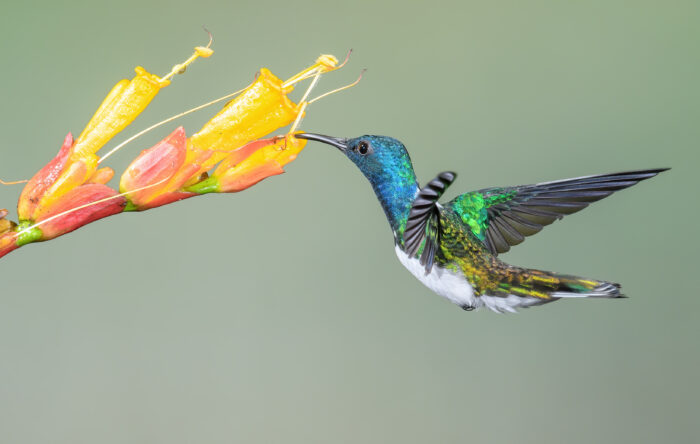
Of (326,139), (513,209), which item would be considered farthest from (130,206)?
(513,209)

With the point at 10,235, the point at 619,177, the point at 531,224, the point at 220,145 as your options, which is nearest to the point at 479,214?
the point at 531,224

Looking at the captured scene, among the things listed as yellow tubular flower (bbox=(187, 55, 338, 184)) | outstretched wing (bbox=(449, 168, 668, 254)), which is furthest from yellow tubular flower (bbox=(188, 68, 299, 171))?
outstretched wing (bbox=(449, 168, 668, 254))

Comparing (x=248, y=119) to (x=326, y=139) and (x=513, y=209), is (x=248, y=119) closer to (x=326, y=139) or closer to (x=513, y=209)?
(x=326, y=139)

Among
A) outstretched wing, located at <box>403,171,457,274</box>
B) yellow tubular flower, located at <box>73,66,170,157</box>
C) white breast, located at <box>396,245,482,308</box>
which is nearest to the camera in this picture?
outstretched wing, located at <box>403,171,457,274</box>

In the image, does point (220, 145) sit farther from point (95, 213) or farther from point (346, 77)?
point (346, 77)

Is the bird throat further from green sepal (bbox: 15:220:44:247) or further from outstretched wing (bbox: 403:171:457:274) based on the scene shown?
green sepal (bbox: 15:220:44:247)

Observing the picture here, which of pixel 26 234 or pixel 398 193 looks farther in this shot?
pixel 398 193
